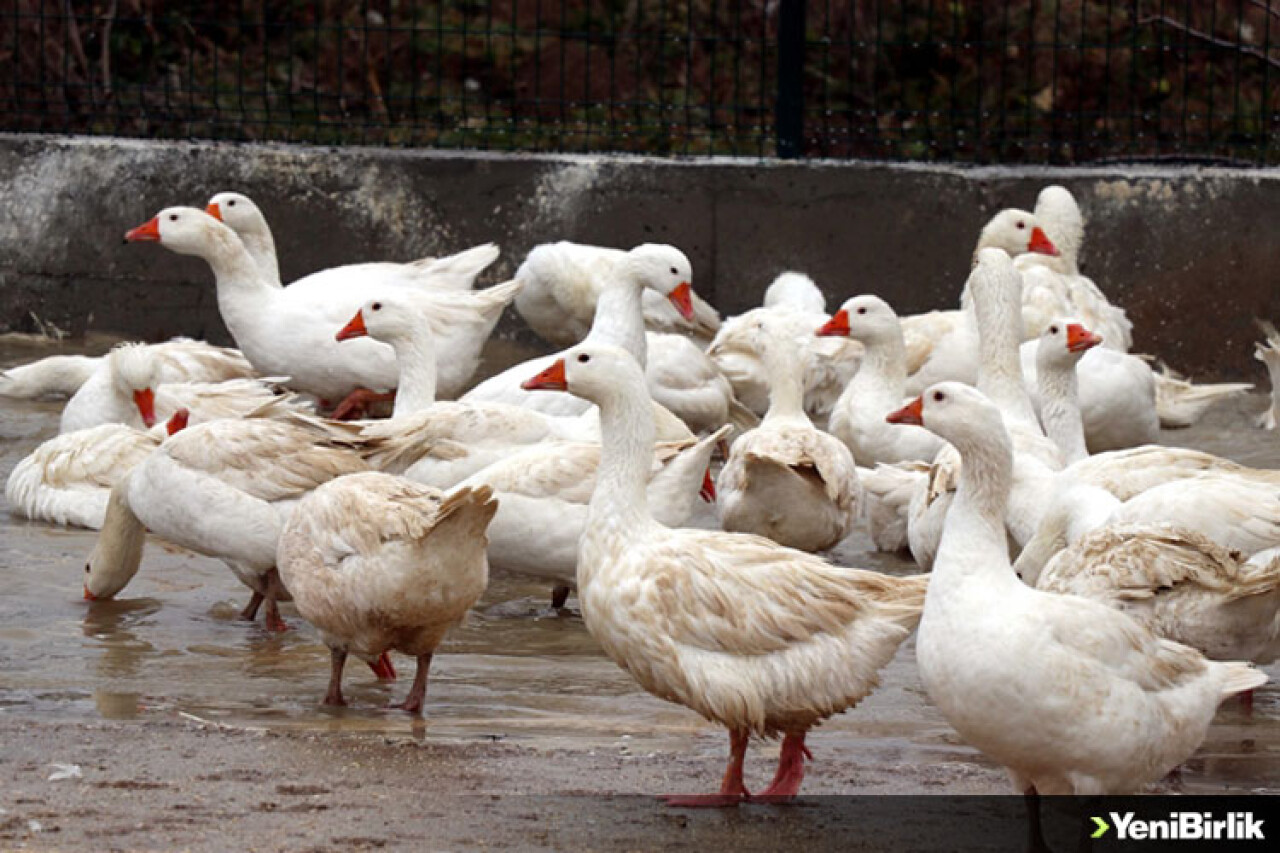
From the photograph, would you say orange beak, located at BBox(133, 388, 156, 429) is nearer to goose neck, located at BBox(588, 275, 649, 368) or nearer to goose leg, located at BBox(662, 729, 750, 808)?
goose neck, located at BBox(588, 275, 649, 368)

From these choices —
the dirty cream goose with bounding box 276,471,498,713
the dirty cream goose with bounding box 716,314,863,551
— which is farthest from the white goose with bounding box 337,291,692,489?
the dirty cream goose with bounding box 276,471,498,713

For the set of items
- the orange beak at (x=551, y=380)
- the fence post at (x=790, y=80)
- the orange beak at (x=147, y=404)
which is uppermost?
the fence post at (x=790, y=80)

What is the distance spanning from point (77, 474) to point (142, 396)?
89cm

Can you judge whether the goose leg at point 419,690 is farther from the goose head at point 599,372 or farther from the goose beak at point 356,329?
the goose beak at point 356,329

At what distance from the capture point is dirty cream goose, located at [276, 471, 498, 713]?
609 centimetres

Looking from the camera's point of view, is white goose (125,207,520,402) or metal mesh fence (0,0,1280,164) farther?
metal mesh fence (0,0,1280,164)

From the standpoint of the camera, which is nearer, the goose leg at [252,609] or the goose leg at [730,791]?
the goose leg at [730,791]

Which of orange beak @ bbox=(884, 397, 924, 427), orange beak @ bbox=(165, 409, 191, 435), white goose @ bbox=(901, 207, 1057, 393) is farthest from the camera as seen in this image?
white goose @ bbox=(901, 207, 1057, 393)

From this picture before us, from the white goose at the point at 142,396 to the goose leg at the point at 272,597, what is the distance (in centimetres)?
217

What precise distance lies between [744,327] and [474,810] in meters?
5.75

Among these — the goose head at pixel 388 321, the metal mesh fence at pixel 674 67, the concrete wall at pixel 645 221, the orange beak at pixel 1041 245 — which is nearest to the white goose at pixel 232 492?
the goose head at pixel 388 321

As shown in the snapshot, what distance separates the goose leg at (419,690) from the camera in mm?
6203

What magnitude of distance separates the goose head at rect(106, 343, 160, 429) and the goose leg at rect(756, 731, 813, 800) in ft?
15.6

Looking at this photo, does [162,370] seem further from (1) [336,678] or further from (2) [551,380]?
(2) [551,380]
